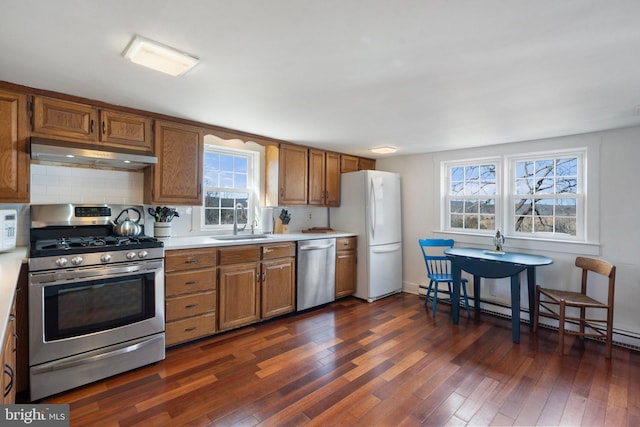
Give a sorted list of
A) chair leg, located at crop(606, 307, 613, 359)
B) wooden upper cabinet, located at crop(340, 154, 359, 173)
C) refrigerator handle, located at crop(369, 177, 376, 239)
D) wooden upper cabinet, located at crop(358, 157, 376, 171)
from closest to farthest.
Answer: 1. chair leg, located at crop(606, 307, 613, 359)
2. refrigerator handle, located at crop(369, 177, 376, 239)
3. wooden upper cabinet, located at crop(340, 154, 359, 173)
4. wooden upper cabinet, located at crop(358, 157, 376, 171)

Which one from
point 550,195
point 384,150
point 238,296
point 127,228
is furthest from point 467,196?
point 127,228

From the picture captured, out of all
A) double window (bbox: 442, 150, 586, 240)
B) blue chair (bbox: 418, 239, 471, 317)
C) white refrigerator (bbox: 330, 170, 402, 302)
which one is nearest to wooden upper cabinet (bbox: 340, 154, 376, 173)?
white refrigerator (bbox: 330, 170, 402, 302)

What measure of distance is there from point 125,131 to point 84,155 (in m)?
0.44

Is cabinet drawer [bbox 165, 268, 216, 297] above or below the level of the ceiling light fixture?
below

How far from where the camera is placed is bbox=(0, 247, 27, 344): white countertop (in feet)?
3.54

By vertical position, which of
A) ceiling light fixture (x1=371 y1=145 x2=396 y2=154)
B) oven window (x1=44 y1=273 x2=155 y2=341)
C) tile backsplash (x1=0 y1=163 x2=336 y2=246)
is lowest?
oven window (x1=44 y1=273 x2=155 y2=341)

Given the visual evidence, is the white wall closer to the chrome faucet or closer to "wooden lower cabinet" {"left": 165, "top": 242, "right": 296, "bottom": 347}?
"wooden lower cabinet" {"left": 165, "top": 242, "right": 296, "bottom": 347}

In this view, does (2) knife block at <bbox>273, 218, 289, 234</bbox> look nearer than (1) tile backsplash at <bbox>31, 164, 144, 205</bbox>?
No

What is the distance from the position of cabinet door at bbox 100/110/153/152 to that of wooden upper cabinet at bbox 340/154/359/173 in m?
2.65

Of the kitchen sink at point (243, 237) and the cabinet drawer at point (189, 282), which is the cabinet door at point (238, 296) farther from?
the kitchen sink at point (243, 237)

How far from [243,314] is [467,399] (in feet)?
6.91

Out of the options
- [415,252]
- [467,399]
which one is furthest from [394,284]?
[467,399]

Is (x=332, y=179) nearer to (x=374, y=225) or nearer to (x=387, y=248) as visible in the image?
(x=374, y=225)

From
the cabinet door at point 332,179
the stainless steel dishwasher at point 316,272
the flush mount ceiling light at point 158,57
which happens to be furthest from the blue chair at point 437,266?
→ the flush mount ceiling light at point 158,57
